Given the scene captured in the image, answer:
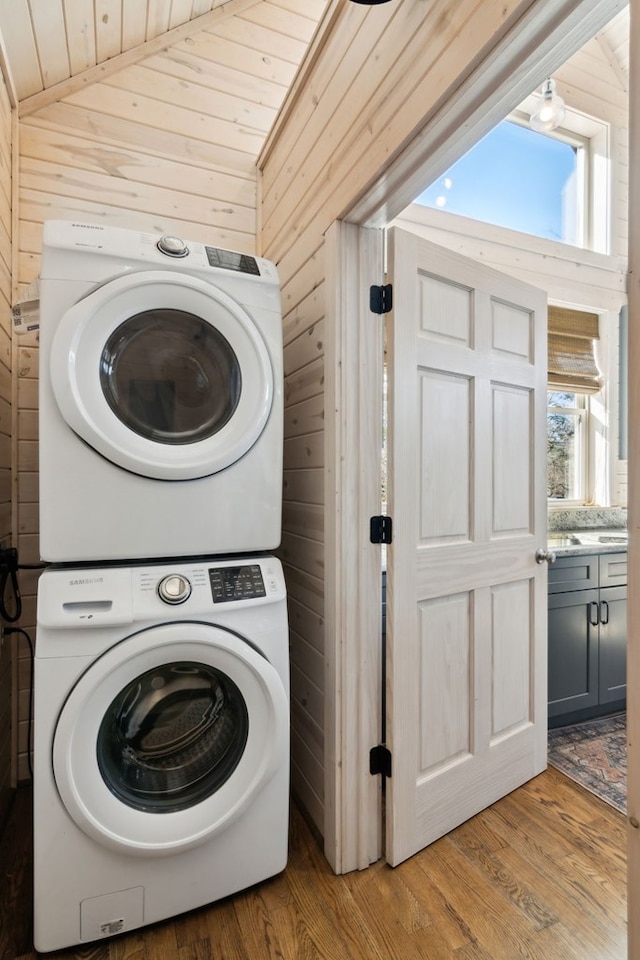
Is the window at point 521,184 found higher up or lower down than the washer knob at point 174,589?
higher up

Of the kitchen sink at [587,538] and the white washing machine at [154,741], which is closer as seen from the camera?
the white washing machine at [154,741]

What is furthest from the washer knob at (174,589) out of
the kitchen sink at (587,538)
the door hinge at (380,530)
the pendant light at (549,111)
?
the pendant light at (549,111)

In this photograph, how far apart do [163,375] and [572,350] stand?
2.69 m

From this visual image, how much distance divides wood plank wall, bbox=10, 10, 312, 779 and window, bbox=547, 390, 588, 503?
2071mm

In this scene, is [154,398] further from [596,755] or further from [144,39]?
[596,755]

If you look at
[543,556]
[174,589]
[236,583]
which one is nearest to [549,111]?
[543,556]

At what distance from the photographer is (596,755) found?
2.15 m

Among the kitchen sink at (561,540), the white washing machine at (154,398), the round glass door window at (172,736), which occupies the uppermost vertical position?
the white washing machine at (154,398)

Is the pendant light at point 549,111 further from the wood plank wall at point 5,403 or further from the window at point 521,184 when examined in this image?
the wood plank wall at point 5,403

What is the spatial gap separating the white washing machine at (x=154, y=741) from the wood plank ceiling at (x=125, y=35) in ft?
6.00

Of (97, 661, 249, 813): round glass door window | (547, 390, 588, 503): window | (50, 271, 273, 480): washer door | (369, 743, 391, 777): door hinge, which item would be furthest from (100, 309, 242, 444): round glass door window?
(547, 390, 588, 503): window

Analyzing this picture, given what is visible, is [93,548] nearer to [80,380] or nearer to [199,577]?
[199,577]

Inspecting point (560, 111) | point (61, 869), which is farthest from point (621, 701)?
point (560, 111)

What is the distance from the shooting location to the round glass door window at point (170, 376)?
1.32m
